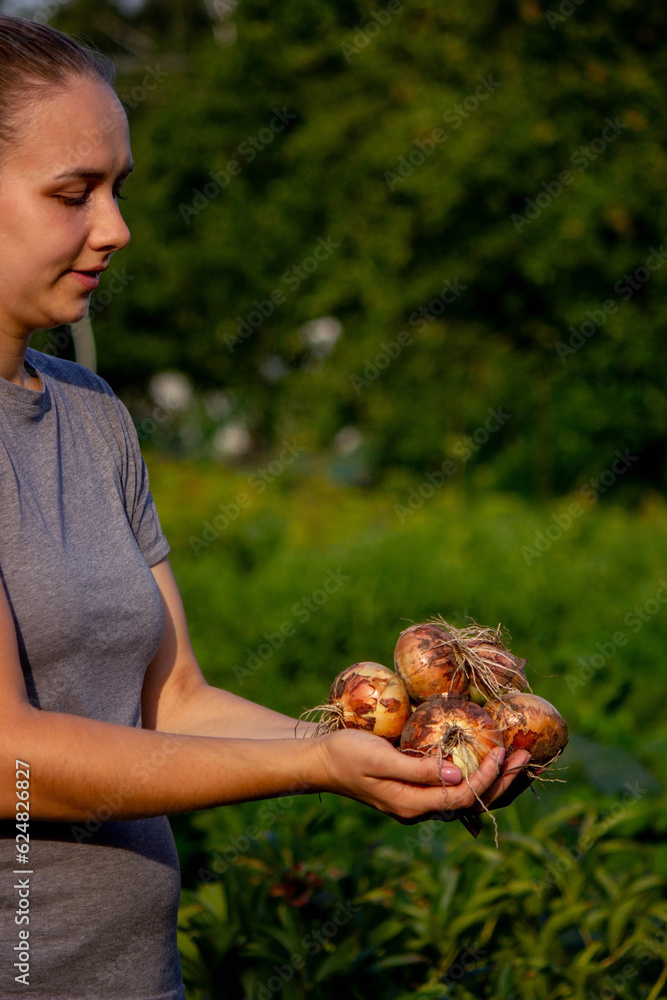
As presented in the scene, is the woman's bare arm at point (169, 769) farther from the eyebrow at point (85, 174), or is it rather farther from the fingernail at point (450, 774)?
the eyebrow at point (85, 174)

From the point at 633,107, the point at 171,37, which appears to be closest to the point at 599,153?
the point at 633,107

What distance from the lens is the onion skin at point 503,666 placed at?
2045 millimetres

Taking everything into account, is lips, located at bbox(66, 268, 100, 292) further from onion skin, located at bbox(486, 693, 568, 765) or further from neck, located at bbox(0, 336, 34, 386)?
onion skin, located at bbox(486, 693, 568, 765)

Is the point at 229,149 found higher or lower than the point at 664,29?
lower

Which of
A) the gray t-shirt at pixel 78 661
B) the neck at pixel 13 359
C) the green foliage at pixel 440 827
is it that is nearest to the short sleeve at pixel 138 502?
the gray t-shirt at pixel 78 661

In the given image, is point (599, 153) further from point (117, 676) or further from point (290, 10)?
point (117, 676)

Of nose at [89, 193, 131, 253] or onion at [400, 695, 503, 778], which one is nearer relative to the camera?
nose at [89, 193, 131, 253]

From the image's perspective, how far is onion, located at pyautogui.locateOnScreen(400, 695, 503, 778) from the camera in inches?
69.2

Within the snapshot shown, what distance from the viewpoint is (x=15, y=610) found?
147 cm

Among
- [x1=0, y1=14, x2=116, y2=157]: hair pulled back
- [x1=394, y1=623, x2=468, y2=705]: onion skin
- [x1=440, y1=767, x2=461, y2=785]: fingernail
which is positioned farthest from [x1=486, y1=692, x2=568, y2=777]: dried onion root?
[x1=0, y1=14, x2=116, y2=157]: hair pulled back

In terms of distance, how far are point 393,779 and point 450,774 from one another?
0.29ft

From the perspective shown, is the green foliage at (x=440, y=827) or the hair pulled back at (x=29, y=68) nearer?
the hair pulled back at (x=29, y=68)

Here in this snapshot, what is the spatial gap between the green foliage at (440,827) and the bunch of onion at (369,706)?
43.9 inches

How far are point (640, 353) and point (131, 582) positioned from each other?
33.1 ft
